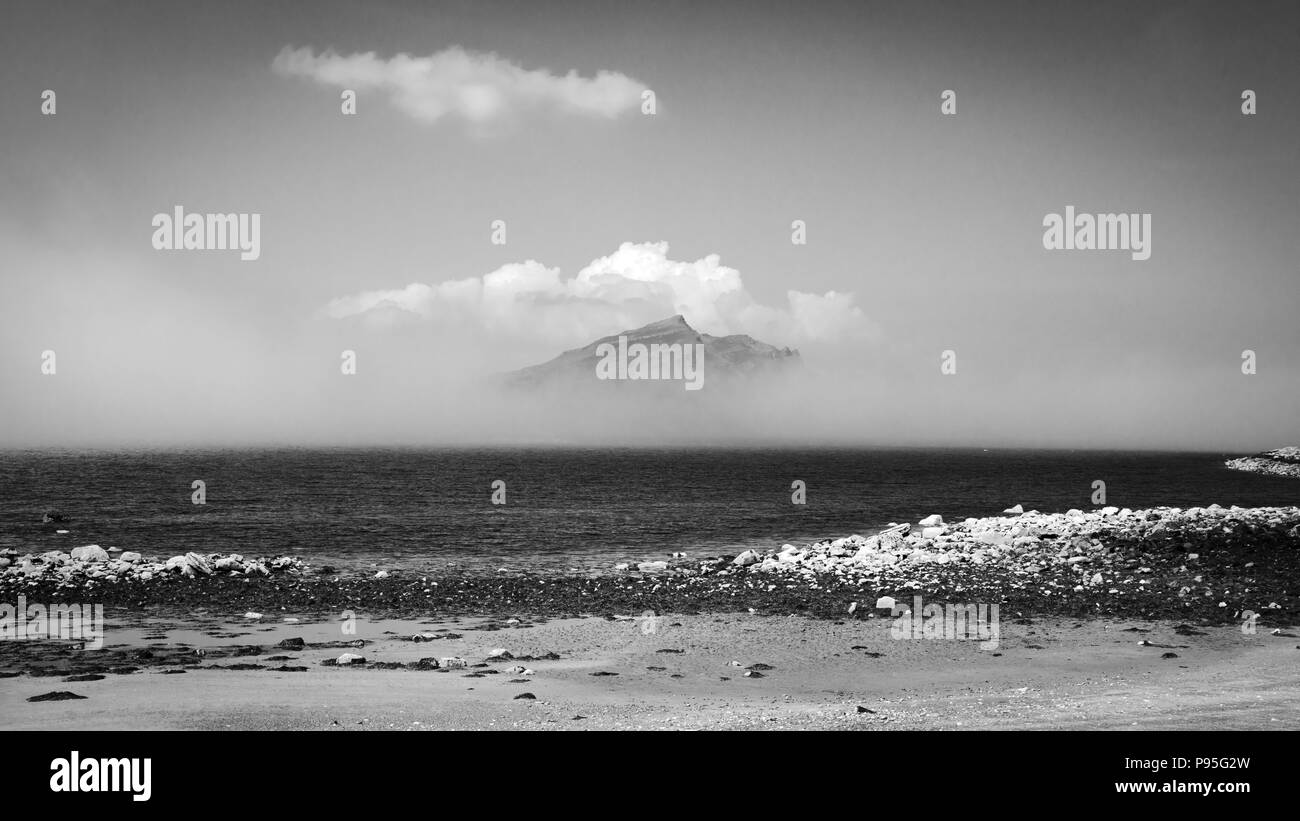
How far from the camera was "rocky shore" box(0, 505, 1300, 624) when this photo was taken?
27391 millimetres

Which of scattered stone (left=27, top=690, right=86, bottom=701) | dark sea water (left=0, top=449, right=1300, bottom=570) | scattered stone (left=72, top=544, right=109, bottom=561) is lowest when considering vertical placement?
dark sea water (left=0, top=449, right=1300, bottom=570)

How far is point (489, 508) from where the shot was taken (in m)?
65.4

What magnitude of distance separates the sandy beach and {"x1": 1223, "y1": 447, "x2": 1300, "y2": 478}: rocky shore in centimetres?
13597

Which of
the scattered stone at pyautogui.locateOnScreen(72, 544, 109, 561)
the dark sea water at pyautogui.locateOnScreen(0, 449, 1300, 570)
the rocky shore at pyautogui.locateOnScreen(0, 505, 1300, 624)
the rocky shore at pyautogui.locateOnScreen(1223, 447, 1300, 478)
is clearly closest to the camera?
the rocky shore at pyautogui.locateOnScreen(0, 505, 1300, 624)

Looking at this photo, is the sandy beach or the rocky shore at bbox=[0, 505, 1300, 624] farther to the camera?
the rocky shore at bbox=[0, 505, 1300, 624]

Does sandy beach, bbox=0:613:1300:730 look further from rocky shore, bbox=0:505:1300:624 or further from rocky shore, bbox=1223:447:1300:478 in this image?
rocky shore, bbox=1223:447:1300:478

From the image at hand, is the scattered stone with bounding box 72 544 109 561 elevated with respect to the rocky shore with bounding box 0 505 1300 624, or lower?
elevated

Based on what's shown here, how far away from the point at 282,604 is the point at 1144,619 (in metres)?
26.5

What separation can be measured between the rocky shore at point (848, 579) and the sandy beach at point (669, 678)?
6.83ft

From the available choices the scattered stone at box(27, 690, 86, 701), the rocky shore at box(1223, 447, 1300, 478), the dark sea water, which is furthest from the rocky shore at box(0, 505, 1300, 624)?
the rocky shore at box(1223, 447, 1300, 478)

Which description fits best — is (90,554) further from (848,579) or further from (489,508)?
(489,508)

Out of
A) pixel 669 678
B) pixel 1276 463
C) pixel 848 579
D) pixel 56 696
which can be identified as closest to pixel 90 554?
pixel 56 696

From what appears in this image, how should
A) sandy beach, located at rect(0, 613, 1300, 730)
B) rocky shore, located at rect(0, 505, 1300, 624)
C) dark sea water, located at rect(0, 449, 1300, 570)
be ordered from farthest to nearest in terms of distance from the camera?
dark sea water, located at rect(0, 449, 1300, 570) → rocky shore, located at rect(0, 505, 1300, 624) → sandy beach, located at rect(0, 613, 1300, 730)

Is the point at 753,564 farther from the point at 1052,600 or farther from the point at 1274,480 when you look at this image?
the point at 1274,480
